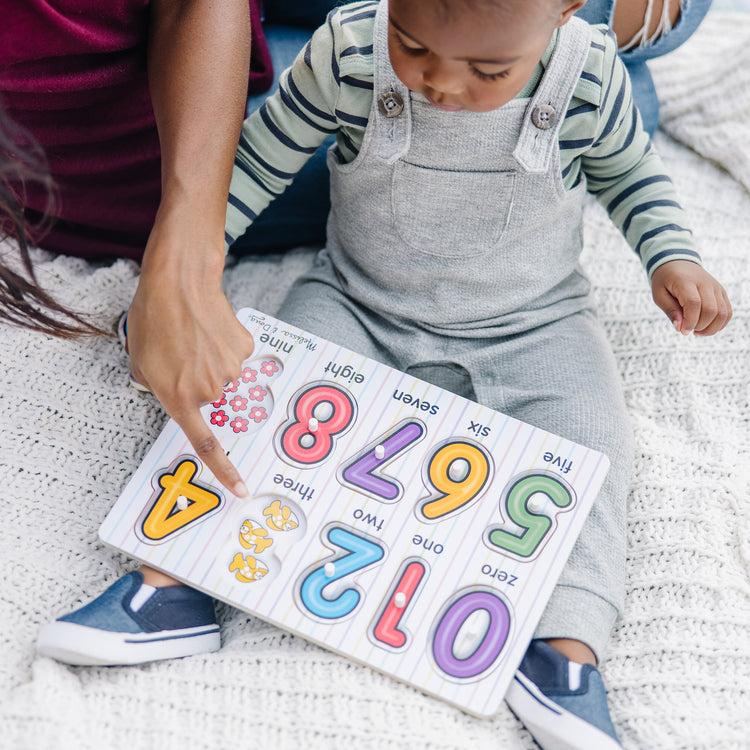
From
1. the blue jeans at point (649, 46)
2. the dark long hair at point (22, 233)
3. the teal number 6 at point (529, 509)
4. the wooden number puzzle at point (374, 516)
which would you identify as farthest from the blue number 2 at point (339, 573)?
the blue jeans at point (649, 46)

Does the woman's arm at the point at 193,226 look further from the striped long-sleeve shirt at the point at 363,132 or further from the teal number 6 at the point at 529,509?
the teal number 6 at the point at 529,509

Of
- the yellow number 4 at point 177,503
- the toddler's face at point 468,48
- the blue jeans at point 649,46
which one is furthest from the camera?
the blue jeans at point 649,46

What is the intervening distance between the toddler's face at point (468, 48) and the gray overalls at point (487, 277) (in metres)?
0.09

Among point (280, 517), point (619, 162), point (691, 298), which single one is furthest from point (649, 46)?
point (280, 517)

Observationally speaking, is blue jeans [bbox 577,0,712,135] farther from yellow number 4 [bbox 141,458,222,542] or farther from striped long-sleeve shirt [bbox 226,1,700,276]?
yellow number 4 [bbox 141,458,222,542]

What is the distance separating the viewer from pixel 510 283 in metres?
0.78

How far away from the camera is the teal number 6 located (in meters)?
0.64

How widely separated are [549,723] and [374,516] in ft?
0.67

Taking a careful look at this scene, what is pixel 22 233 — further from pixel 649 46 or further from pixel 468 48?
pixel 649 46

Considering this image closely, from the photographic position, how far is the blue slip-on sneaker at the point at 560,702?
1.92 feet

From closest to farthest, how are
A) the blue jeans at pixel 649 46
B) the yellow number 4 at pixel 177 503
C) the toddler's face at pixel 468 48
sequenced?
1. the toddler's face at pixel 468 48
2. the yellow number 4 at pixel 177 503
3. the blue jeans at pixel 649 46

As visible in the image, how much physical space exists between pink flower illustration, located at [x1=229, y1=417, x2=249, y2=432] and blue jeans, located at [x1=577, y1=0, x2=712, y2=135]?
58 centimetres

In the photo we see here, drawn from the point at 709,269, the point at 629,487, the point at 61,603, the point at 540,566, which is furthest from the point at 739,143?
the point at 61,603

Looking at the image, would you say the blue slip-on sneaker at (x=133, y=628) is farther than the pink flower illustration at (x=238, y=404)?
No
